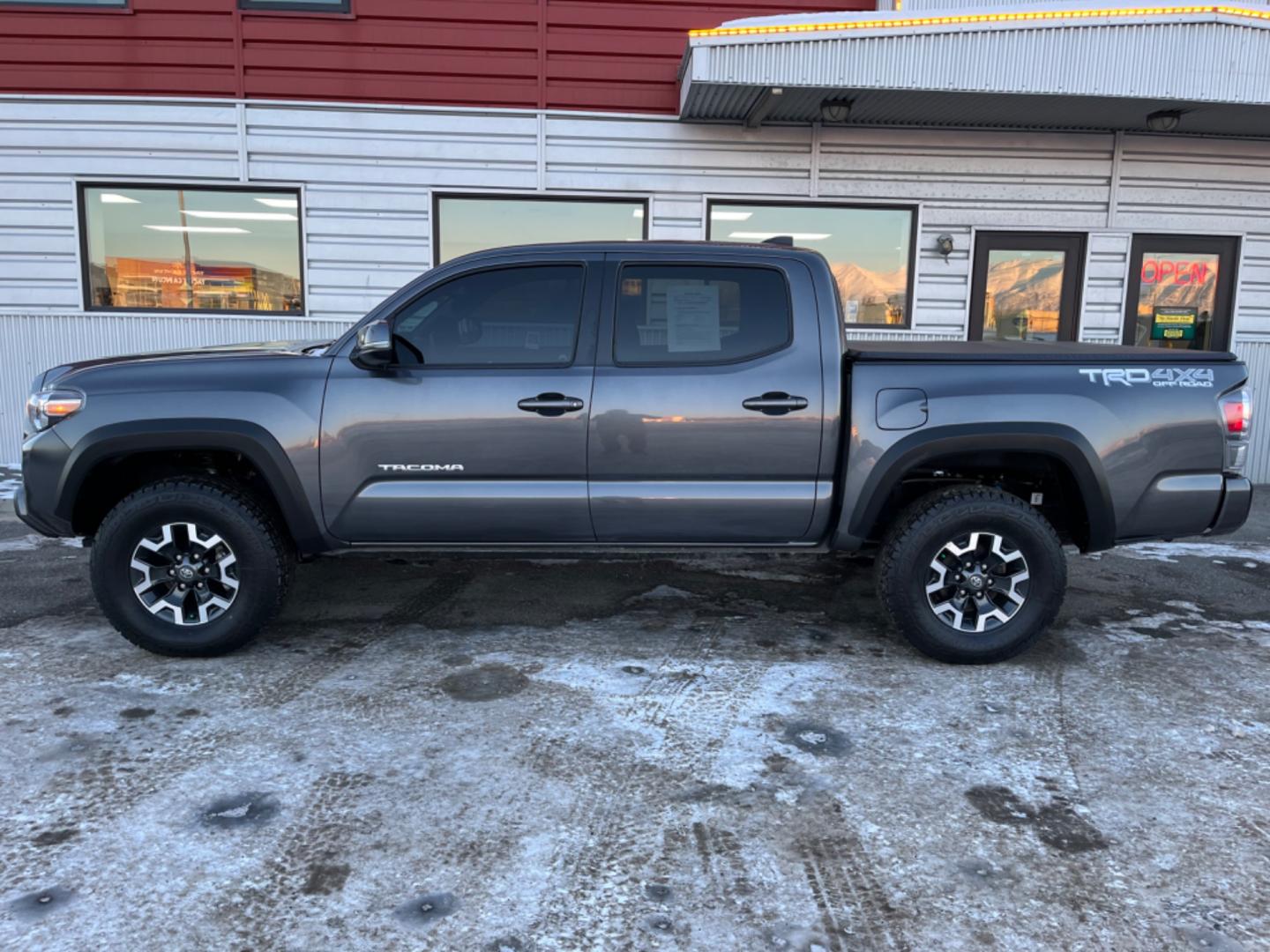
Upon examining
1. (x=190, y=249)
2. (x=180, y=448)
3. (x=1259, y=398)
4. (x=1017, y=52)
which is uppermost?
(x=1017, y=52)

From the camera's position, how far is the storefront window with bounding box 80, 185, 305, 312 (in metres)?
8.62

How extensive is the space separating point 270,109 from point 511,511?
21.4 ft

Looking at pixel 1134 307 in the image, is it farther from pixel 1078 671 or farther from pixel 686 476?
pixel 686 476

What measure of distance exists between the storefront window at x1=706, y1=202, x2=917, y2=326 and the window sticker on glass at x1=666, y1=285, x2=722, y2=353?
4.93 meters

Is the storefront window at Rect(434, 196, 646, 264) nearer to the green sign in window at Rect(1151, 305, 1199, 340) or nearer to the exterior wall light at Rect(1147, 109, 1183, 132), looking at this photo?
the exterior wall light at Rect(1147, 109, 1183, 132)

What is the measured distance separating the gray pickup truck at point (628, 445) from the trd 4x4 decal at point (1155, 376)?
0.04 ft

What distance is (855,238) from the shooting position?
345 inches

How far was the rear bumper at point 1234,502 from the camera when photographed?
150 inches

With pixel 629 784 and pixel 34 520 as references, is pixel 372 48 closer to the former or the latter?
pixel 34 520

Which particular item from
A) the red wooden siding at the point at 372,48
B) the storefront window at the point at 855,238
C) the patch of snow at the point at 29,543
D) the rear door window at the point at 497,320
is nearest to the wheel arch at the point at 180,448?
the rear door window at the point at 497,320

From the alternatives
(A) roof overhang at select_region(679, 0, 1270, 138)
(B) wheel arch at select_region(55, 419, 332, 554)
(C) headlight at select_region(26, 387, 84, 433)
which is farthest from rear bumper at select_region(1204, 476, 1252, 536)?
(C) headlight at select_region(26, 387, 84, 433)

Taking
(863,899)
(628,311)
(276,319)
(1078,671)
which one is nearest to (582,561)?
(628,311)

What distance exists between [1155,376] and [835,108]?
498 cm

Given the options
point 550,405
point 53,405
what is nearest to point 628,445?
point 550,405
